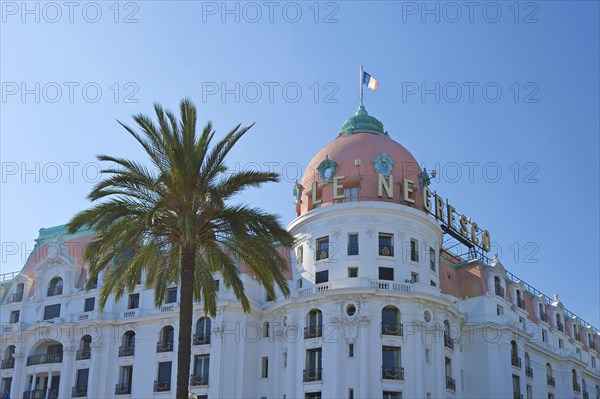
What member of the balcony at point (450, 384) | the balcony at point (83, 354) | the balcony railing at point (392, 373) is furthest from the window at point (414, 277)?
the balcony at point (83, 354)

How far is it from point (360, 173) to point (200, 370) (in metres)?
19.8

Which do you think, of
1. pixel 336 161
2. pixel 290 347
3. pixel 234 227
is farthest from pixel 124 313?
pixel 234 227

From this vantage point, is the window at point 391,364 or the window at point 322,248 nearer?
the window at point 391,364

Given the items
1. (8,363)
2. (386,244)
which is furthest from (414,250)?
(8,363)

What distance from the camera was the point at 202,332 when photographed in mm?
62531

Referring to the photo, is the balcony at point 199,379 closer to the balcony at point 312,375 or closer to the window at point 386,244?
the balcony at point 312,375

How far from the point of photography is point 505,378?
206 feet

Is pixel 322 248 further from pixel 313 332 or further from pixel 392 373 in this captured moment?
pixel 392 373

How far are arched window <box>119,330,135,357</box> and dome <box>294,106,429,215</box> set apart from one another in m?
17.7

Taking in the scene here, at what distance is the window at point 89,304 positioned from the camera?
2711 inches

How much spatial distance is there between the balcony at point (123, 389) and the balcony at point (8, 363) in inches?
Answer: 438

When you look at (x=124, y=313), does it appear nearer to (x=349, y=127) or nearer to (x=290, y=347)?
(x=290, y=347)

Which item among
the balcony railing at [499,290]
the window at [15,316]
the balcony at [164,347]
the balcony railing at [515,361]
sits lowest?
the balcony railing at [515,361]

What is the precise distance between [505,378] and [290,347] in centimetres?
1766
